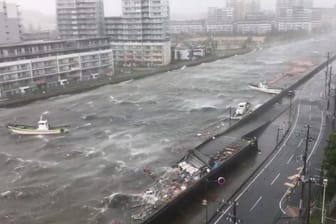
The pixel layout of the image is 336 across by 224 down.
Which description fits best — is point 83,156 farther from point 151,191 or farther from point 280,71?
point 280,71

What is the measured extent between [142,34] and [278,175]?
34.7 meters

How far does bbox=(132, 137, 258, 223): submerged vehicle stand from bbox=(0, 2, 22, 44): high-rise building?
30888 millimetres

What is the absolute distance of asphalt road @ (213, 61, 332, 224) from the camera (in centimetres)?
1215

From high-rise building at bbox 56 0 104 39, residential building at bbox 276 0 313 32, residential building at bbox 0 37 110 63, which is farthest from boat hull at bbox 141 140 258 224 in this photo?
residential building at bbox 276 0 313 32

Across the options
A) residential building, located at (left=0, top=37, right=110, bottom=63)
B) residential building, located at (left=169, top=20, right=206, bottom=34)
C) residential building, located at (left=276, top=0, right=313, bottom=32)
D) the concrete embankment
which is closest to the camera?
the concrete embankment

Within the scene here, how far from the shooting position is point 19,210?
13.4 meters

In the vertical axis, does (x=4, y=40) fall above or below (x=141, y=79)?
above

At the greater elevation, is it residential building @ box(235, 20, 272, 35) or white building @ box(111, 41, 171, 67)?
residential building @ box(235, 20, 272, 35)

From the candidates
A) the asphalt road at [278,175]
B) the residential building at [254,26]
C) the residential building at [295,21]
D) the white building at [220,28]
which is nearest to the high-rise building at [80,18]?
the asphalt road at [278,175]

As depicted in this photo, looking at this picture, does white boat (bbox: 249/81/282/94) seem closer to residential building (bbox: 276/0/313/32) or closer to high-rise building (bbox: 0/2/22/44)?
high-rise building (bbox: 0/2/22/44)

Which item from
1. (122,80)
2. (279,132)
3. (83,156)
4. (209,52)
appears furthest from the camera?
(209,52)

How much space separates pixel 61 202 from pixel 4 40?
31.4 metres

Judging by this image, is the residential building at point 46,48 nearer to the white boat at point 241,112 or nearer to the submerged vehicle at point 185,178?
the white boat at point 241,112

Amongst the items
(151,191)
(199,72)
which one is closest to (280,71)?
(199,72)
